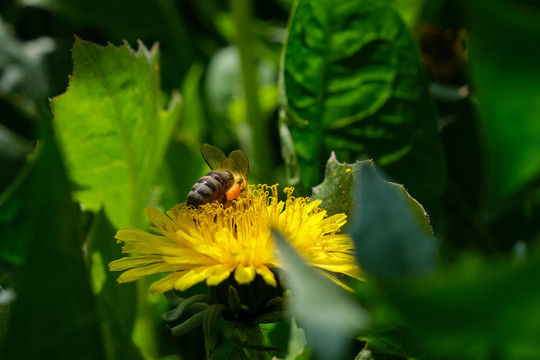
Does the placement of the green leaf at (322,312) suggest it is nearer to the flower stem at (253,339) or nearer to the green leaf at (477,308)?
the green leaf at (477,308)

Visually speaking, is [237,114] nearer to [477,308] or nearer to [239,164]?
[239,164]

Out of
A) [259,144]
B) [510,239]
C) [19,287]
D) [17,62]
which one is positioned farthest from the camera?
[17,62]

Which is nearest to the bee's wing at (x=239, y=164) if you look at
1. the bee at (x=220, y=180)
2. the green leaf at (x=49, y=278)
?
the bee at (x=220, y=180)

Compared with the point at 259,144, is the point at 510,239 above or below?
below

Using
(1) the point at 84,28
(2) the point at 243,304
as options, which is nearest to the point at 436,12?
(1) the point at 84,28

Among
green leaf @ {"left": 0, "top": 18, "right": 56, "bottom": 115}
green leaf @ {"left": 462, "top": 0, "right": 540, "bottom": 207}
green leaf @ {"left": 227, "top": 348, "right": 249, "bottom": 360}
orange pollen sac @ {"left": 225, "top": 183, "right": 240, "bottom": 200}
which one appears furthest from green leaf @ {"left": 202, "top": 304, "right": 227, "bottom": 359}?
green leaf @ {"left": 0, "top": 18, "right": 56, "bottom": 115}

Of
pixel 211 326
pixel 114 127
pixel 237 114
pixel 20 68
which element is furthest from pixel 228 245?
pixel 20 68

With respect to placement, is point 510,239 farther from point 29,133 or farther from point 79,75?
point 29,133
